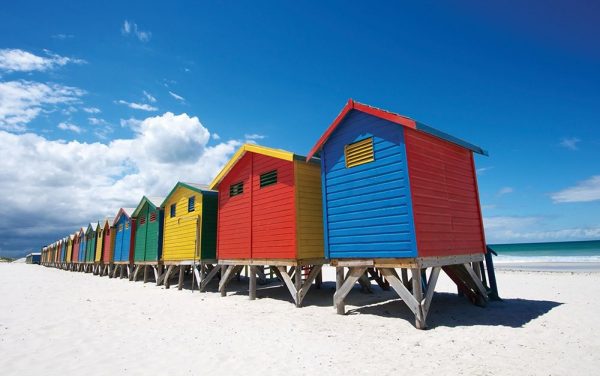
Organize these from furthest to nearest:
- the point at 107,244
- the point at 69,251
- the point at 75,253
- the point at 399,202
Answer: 1. the point at 69,251
2. the point at 75,253
3. the point at 107,244
4. the point at 399,202

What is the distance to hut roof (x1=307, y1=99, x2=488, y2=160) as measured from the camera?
836cm

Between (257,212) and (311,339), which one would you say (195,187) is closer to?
(257,212)

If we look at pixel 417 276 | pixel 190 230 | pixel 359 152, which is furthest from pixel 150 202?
pixel 417 276

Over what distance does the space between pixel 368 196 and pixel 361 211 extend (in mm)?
454

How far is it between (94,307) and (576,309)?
1522 cm

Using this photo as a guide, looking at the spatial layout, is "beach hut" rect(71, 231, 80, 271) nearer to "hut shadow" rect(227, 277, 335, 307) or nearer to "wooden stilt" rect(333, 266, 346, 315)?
"hut shadow" rect(227, 277, 335, 307)

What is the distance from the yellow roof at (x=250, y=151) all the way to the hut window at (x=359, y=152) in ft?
8.02

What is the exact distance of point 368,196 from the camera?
905 cm

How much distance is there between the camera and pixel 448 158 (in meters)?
9.96

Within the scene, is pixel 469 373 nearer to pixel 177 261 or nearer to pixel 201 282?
pixel 201 282

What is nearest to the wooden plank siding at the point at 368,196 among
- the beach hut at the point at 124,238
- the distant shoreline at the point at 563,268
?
the beach hut at the point at 124,238

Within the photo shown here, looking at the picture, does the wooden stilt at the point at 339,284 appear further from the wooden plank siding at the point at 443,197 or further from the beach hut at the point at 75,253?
the beach hut at the point at 75,253

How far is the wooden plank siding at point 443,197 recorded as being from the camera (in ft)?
27.4

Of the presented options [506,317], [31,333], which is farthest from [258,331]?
[506,317]
